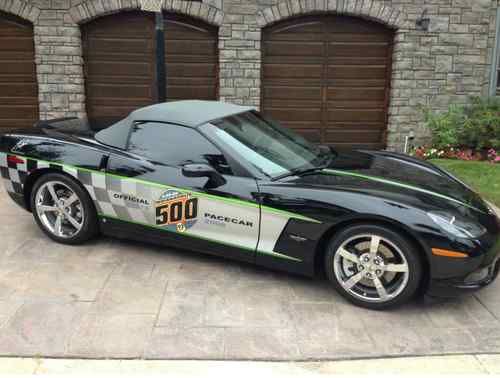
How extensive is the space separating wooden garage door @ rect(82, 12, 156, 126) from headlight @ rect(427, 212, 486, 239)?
707 centimetres

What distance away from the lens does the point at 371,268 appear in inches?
141

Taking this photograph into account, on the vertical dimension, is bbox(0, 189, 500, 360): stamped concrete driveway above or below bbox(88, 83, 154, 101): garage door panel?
below

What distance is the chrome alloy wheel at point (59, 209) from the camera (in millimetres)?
4656

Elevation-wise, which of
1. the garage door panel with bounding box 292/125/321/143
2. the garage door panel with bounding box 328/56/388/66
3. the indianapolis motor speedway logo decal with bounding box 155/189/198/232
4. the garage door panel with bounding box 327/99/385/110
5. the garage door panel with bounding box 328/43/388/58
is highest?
the garage door panel with bounding box 328/43/388/58

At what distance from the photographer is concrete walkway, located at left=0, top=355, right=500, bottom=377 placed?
2953mm

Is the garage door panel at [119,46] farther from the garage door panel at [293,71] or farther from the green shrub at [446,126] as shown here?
the green shrub at [446,126]

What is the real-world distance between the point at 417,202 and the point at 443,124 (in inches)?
239

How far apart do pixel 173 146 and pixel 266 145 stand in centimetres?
79

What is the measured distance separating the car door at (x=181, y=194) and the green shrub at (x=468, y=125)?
A: 6.22 m

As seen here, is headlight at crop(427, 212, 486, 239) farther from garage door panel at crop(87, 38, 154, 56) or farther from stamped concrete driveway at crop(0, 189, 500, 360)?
garage door panel at crop(87, 38, 154, 56)

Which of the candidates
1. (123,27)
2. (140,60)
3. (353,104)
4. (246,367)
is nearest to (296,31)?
(353,104)

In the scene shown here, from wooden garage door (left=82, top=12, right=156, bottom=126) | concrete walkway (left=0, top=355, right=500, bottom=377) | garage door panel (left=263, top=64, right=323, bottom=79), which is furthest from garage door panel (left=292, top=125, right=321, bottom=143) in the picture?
concrete walkway (left=0, top=355, right=500, bottom=377)

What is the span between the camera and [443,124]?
29.8 ft

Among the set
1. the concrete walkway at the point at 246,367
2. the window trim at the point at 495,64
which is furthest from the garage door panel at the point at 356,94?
the concrete walkway at the point at 246,367
